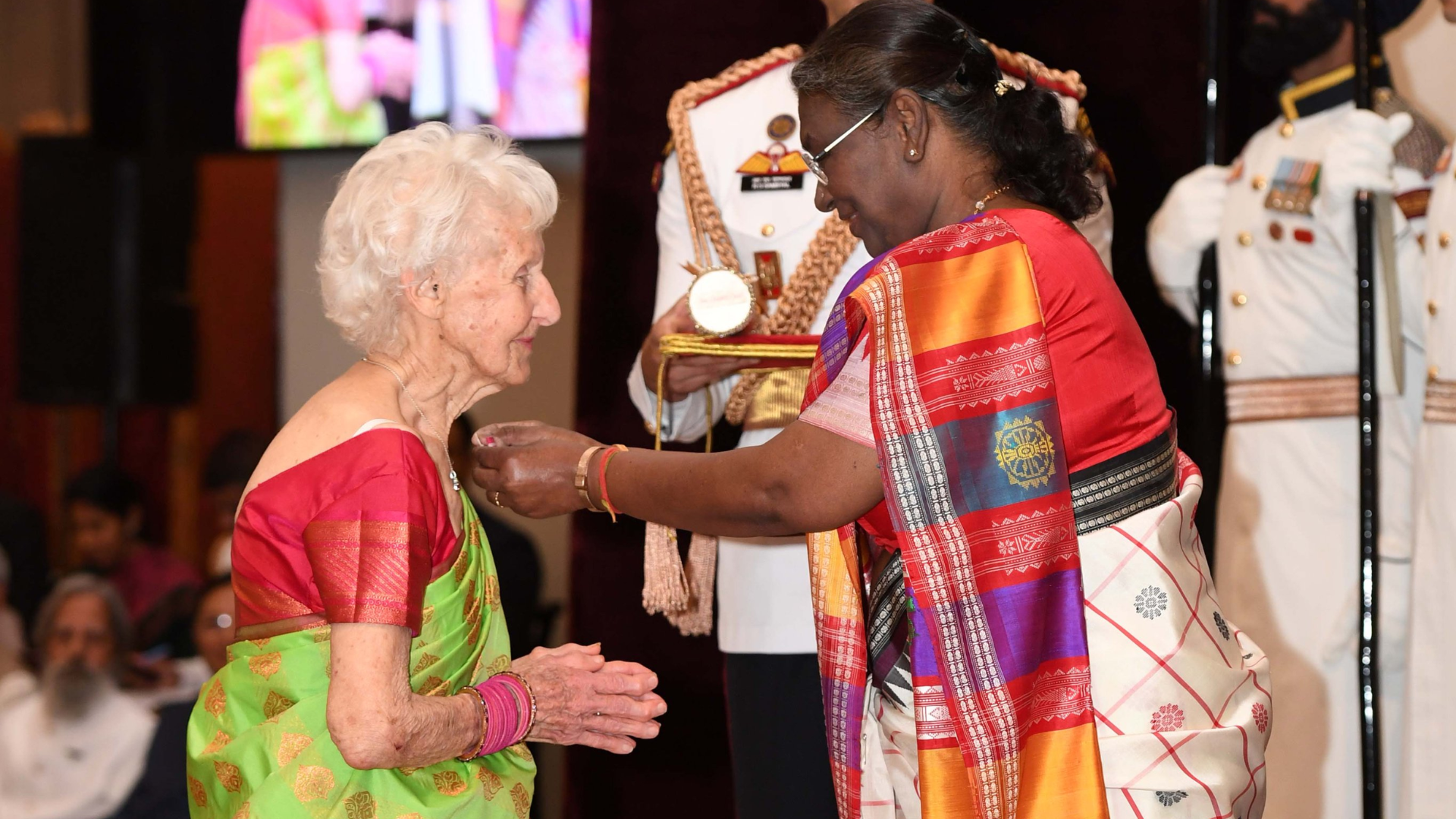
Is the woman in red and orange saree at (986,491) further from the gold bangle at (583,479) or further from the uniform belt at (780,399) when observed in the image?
the uniform belt at (780,399)

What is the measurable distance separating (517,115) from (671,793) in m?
3.69

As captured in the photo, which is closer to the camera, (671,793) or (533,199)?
(533,199)

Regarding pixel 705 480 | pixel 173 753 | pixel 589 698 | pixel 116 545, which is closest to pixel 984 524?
pixel 705 480

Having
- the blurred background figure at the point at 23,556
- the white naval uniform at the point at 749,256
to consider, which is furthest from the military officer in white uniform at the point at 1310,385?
the blurred background figure at the point at 23,556

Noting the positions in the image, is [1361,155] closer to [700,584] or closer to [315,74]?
[700,584]

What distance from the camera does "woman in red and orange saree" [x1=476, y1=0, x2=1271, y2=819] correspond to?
1744 mm

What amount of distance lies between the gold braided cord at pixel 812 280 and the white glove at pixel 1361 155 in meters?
1.26

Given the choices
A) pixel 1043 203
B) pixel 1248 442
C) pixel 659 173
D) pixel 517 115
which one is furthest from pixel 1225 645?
pixel 517 115

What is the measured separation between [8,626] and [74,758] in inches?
57.8

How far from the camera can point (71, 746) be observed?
4.56m

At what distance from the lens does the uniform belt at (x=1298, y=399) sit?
328 cm

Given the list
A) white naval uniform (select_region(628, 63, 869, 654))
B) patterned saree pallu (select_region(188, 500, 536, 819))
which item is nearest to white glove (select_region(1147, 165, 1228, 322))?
white naval uniform (select_region(628, 63, 869, 654))

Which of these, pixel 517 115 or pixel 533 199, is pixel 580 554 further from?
pixel 517 115

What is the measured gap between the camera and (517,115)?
257 inches
